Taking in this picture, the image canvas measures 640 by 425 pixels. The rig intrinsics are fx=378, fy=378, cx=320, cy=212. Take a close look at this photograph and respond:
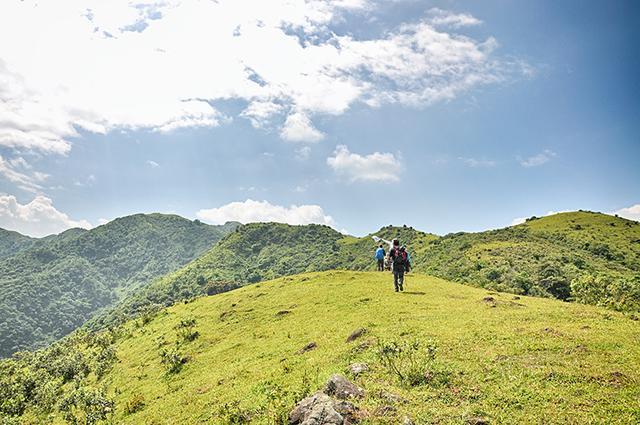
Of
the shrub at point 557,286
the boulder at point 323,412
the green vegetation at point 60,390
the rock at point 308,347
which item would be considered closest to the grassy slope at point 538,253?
the shrub at point 557,286

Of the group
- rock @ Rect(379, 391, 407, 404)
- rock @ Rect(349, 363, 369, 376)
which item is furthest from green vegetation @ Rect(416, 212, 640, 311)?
rock @ Rect(379, 391, 407, 404)

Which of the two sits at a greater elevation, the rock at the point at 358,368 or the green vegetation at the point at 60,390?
the rock at the point at 358,368

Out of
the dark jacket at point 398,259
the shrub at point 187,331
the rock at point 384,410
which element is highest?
the dark jacket at point 398,259

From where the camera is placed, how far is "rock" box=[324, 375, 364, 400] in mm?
13430

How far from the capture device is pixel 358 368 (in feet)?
54.7

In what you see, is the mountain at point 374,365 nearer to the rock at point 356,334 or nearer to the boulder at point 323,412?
the rock at point 356,334

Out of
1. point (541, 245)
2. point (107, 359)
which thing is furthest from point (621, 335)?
point (541, 245)

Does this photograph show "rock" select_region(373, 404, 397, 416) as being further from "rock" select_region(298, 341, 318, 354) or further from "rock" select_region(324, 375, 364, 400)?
"rock" select_region(298, 341, 318, 354)

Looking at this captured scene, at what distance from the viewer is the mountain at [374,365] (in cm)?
1226

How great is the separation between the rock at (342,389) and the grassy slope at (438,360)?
545 millimetres

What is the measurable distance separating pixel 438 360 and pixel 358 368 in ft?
11.4

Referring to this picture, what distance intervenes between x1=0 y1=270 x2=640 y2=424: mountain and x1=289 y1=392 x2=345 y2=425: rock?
2.64 feet

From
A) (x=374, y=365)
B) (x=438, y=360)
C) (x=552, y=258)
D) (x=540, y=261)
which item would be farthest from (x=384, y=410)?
(x=552, y=258)

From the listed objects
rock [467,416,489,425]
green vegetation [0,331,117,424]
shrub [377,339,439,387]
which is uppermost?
shrub [377,339,439,387]
